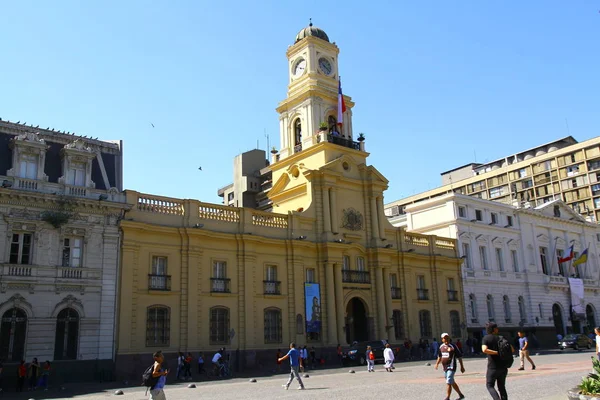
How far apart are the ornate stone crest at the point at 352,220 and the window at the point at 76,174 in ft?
59.4

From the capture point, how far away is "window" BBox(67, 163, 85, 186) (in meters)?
29.3

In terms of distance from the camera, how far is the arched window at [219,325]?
32625mm

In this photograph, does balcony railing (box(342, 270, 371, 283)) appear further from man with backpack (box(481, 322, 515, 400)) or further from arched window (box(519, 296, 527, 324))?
man with backpack (box(481, 322, 515, 400))

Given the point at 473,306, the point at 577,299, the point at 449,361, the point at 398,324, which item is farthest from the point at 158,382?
the point at 577,299

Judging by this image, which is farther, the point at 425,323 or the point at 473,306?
the point at 473,306

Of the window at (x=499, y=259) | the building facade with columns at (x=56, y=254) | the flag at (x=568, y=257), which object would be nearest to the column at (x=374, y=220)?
the window at (x=499, y=259)

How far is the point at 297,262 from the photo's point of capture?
3709 centimetres

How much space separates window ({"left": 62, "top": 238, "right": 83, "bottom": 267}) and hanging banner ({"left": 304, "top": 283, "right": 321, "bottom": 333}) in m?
14.5

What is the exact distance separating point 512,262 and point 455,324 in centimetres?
1119

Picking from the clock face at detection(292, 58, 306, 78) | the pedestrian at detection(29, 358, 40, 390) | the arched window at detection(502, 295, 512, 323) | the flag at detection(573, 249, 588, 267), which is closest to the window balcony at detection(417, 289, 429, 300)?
the arched window at detection(502, 295, 512, 323)

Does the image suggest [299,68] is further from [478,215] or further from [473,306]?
[473,306]

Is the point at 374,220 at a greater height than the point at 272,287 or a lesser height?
greater

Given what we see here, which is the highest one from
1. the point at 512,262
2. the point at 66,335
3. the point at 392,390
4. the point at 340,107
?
the point at 340,107

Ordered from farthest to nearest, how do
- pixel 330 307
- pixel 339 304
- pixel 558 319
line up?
pixel 558 319
pixel 339 304
pixel 330 307
